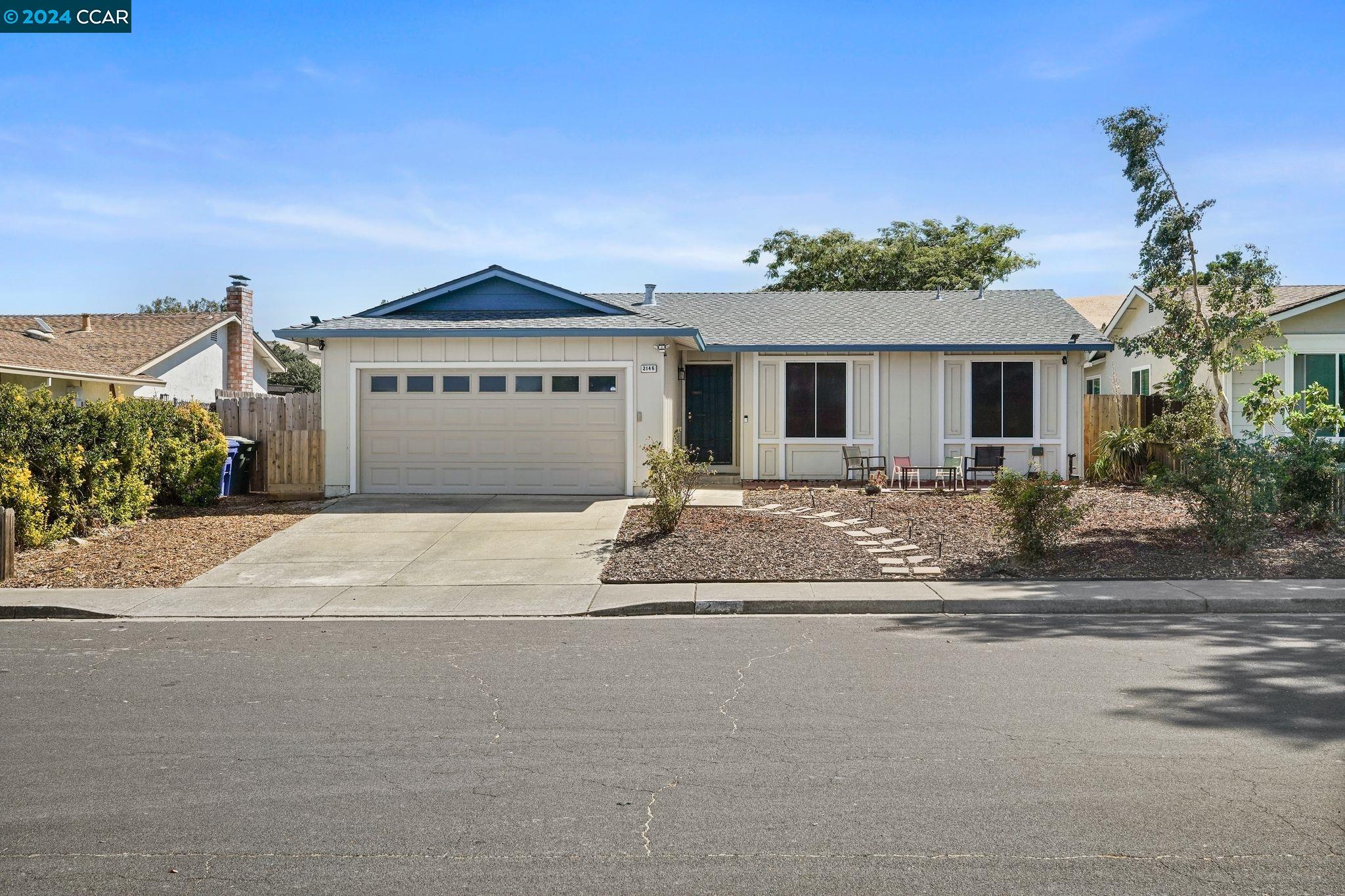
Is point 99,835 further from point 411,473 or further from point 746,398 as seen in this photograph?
point 746,398

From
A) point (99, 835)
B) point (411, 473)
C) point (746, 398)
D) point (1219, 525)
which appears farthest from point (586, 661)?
point (746, 398)

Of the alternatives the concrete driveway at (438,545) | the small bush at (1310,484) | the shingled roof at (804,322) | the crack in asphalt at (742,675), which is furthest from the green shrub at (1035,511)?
Answer: the shingled roof at (804,322)

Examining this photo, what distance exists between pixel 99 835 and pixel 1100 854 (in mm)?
4190

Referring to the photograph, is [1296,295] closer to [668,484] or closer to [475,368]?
[668,484]

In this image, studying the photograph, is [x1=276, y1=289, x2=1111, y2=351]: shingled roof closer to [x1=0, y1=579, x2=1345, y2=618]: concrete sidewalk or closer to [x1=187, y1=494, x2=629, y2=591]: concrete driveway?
[x1=187, y1=494, x2=629, y2=591]: concrete driveway

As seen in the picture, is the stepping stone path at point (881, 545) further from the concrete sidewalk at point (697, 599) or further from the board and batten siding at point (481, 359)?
the board and batten siding at point (481, 359)

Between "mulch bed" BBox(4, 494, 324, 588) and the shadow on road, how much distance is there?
8288 millimetres

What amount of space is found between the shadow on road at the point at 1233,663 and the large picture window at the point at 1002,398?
1024cm

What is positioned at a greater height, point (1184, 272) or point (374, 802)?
point (1184, 272)

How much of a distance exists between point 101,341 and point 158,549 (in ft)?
68.0

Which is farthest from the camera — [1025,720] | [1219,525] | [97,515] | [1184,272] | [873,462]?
[873,462]

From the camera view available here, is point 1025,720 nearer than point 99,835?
No

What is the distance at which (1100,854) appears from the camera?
164 inches

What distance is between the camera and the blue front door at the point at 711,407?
20250 mm
